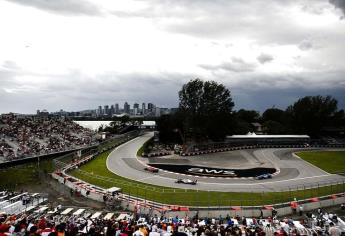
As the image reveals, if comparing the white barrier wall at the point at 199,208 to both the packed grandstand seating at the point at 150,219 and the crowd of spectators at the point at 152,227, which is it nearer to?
the packed grandstand seating at the point at 150,219

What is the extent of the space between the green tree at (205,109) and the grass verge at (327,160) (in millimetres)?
23771

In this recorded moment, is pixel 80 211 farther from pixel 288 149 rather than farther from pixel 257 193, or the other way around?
pixel 288 149

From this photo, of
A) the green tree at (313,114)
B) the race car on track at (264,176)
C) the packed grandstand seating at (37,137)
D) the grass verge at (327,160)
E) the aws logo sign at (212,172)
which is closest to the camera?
the race car on track at (264,176)

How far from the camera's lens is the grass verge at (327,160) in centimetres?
6662

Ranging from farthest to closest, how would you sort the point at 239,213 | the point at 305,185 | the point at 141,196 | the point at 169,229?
Answer: the point at 305,185 < the point at 141,196 < the point at 239,213 < the point at 169,229

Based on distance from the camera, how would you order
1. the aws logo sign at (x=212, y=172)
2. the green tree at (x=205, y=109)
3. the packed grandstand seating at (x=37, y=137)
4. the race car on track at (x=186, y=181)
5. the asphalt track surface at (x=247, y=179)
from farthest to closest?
the green tree at (x=205, y=109)
the packed grandstand seating at (x=37, y=137)
the aws logo sign at (x=212, y=172)
the race car on track at (x=186, y=181)
the asphalt track surface at (x=247, y=179)

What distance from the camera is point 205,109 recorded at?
10375cm

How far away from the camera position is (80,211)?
1404 inches

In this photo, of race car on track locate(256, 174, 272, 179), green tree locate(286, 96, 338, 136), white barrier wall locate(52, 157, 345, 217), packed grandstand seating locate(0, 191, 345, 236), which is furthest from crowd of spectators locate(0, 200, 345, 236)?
green tree locate(286, 96, 338, 136)

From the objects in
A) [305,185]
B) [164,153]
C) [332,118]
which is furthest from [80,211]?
[332,118]

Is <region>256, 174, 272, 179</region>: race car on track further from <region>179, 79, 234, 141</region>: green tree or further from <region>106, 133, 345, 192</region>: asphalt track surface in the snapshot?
<region>179, 79, 234, 141</region>: green tree

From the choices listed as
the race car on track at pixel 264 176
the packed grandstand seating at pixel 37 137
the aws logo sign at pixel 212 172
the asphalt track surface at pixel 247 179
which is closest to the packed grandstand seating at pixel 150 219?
the asphalt track surface at pixel 247 179

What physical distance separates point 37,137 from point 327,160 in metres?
63.7

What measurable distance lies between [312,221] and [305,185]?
Answer: 22420mm
